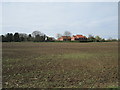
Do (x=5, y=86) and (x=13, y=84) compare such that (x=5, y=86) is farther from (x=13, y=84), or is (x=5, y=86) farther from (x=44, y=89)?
(x=44, y=89)

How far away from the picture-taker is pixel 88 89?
368cm

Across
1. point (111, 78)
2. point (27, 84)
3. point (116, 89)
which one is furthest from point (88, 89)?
point (27, 84)

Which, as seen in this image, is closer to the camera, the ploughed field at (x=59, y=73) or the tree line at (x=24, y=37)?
the ploughed field at (x=59, y=73)

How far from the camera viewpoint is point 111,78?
4.93m

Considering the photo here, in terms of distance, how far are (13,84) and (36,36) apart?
41.2m

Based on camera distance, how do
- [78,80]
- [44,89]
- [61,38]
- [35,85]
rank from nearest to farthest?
[44,89]
[35,85]
[78,80]
[61,38]

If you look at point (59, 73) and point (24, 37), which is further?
point (24, 37)

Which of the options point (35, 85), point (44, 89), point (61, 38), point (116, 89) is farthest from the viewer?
point (61, 38)

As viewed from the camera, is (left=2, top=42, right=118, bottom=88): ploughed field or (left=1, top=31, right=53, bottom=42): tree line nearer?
(left=2, top=42, right=118, bottom=88): ploughed field

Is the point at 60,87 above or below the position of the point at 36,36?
below

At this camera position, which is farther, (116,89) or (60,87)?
(60,87)

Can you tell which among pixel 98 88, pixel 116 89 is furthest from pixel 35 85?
pixel 116 89

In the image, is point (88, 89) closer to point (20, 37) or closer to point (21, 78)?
point (21, 78)

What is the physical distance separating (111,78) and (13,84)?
4263 mm
